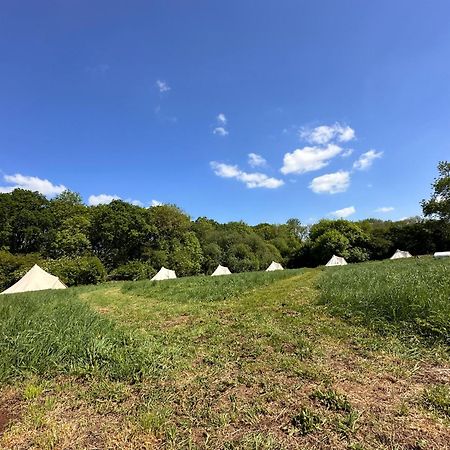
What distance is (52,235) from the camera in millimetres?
41250

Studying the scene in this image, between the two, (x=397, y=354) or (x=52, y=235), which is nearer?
(x=397, y=354)

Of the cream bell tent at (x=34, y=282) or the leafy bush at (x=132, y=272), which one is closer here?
the cream bell tent at (x=34, y=282)

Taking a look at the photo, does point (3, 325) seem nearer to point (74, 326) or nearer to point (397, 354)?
point (74, 326)

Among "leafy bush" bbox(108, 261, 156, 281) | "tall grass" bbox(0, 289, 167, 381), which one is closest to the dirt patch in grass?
"tall grass" bbox(0, 289, 167, 381)

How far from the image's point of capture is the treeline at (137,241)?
38.1m

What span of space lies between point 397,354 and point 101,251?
45.0 meters

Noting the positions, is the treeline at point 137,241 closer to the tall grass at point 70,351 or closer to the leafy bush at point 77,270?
the leafy bush at point 77,270

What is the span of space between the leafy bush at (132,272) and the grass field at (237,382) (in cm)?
3408

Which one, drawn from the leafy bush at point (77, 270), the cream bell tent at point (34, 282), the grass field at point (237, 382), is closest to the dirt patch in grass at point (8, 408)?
the grass field at point (237, 382)

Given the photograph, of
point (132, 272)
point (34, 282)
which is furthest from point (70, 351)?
point (132, 272)

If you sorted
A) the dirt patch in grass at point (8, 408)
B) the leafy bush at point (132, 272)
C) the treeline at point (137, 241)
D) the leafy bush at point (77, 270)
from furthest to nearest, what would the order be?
the leafy bush at point (132, 272)
the treeline at point (137, 241)
the leafy bush at point (77, 270)
the dirt patch in grass at point (8, 408)

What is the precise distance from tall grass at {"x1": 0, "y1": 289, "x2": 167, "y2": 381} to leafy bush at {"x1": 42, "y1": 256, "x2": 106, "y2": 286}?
3019 cm

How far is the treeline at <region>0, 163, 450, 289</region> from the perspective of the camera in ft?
125

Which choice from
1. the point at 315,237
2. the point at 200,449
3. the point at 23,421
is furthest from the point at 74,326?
the point at 315,237
